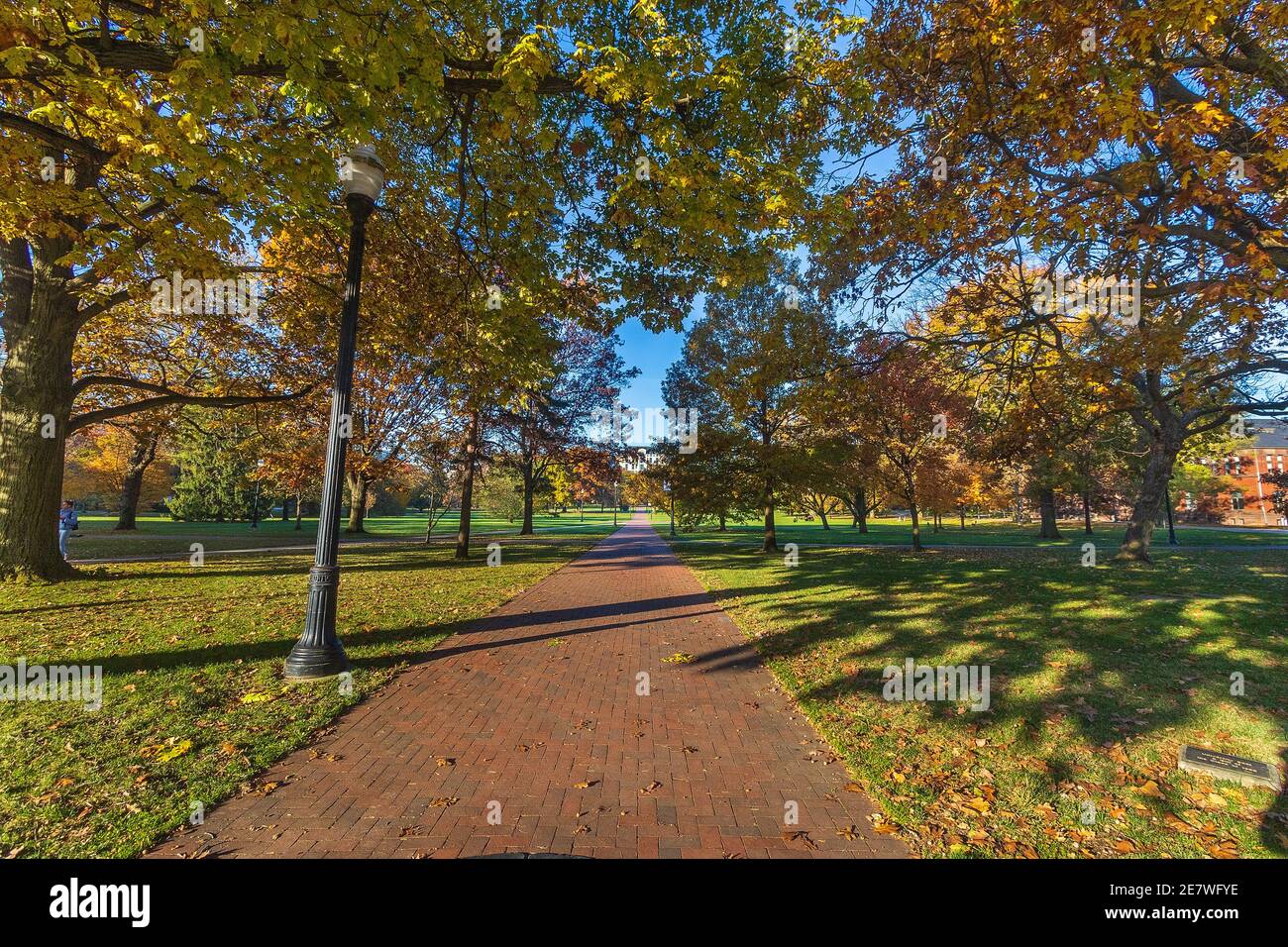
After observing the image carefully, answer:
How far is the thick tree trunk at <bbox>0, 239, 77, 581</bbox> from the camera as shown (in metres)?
9.13

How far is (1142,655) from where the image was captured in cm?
577

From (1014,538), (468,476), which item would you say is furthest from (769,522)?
(1014,538)

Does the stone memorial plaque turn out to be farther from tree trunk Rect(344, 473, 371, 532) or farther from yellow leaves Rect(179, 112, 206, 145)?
tree trunk Rect(344, 473, 371, 532)

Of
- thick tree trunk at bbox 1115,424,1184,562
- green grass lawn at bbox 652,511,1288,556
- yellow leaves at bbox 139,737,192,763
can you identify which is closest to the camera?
yellow leaves at bbox 139,737,192,763

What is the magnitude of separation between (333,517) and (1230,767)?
7983mm

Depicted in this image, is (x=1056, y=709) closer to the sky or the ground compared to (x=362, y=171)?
closer to the ground

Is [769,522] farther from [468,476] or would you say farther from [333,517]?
[333,517]

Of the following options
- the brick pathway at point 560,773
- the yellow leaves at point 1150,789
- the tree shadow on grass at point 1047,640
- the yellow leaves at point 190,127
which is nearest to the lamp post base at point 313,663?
the brick pathway at point 560,773

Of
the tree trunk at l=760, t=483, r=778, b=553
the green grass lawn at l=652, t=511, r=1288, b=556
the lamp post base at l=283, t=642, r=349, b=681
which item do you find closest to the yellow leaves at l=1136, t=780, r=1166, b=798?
the lamp post base at l=283, t=642, r=349, b=681

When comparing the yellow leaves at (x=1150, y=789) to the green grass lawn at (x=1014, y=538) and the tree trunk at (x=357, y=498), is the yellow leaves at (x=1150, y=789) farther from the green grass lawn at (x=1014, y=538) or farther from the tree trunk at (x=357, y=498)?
the tree trunk at (x=357, y=498)

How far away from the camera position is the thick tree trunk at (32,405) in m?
9.13

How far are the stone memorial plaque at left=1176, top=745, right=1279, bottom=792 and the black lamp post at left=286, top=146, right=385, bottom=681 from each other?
24.8 feet

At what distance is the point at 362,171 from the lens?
562 cm

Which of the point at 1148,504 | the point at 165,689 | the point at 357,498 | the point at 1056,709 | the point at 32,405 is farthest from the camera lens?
the point at 357,498
